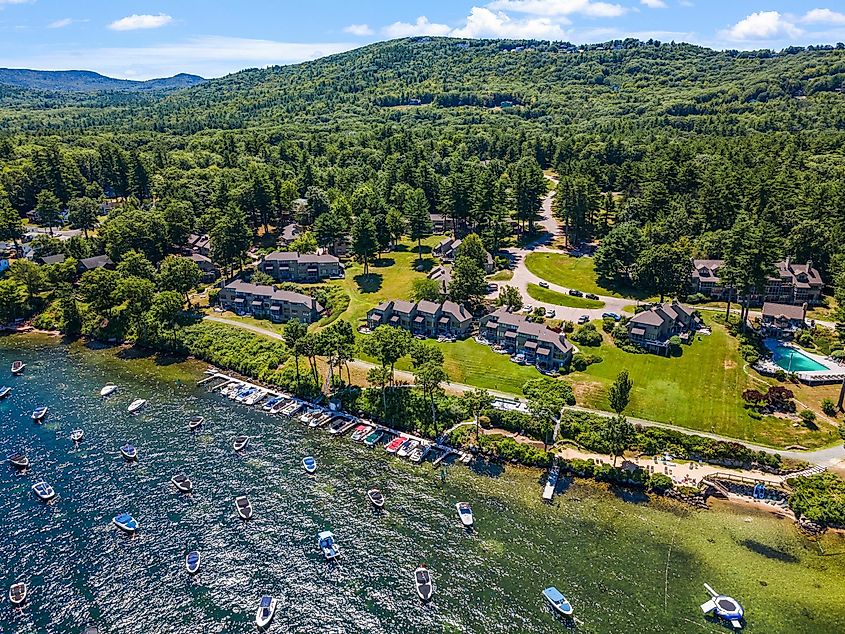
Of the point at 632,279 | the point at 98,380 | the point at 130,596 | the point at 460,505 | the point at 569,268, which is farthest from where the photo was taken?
the point at 569,268

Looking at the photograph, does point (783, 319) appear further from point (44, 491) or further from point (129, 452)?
point (44, 491)

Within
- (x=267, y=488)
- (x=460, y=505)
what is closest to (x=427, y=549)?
(x=460, y=505)

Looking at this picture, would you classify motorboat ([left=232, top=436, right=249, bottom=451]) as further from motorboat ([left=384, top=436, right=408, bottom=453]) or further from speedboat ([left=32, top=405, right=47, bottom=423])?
speedboat ([left=32, top=405, right=47, bottom=423])

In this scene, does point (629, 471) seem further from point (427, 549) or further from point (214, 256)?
point (214, 256)

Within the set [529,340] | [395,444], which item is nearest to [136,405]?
[395,444]

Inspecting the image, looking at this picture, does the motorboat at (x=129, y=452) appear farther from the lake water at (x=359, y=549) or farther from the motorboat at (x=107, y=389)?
the motorboat at (x=107, y=389)
